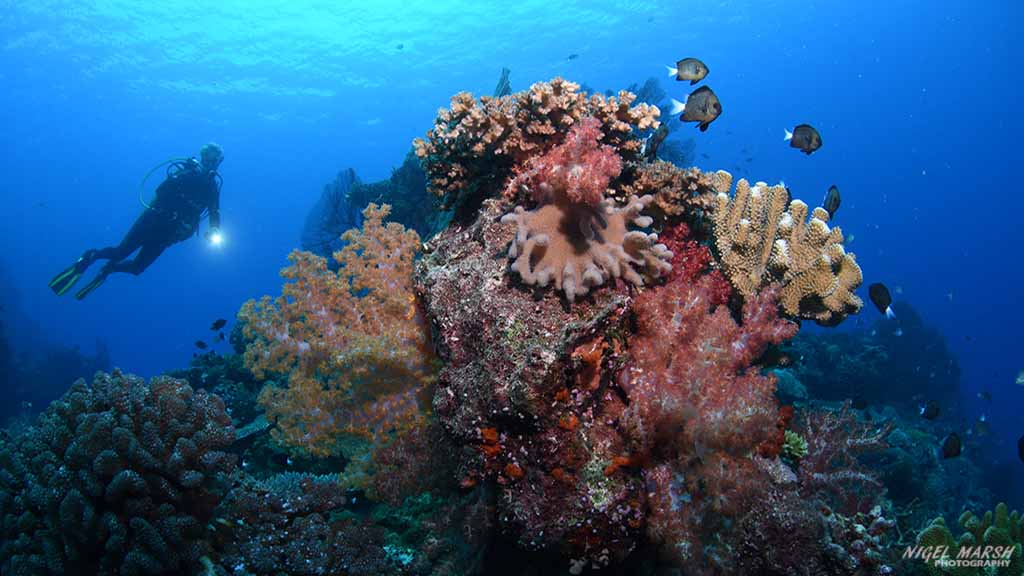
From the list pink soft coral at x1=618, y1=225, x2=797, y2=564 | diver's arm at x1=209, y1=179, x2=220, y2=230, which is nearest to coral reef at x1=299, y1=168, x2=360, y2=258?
diver's arm at x1=209, y1=179, x2=220, y2=230

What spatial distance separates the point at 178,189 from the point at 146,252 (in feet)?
8.16

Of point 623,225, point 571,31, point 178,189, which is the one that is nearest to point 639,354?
point 623,225

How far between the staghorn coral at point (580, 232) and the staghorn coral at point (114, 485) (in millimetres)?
3172

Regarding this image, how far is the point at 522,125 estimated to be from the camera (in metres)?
3.86

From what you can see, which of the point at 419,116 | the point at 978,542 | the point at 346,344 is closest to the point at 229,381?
the point at 346,344

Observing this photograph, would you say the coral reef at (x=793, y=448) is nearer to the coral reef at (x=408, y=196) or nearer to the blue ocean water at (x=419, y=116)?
the coral reef at (x=408, y=196)

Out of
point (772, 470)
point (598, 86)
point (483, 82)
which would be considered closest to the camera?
point (772, 470)

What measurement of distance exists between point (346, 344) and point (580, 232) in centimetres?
283

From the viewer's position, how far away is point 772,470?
114 inches

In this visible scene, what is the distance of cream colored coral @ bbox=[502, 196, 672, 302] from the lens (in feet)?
9.54

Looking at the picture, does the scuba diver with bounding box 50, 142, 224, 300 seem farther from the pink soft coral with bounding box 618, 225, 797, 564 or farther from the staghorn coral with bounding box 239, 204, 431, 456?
the pink soft coral with bounding box 618, 225, 797, 564

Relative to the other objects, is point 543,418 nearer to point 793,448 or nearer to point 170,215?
point 793,448

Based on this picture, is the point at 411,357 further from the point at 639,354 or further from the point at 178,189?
the point at 178,189

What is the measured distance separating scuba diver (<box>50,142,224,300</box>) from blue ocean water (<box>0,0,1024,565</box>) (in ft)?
30.4
